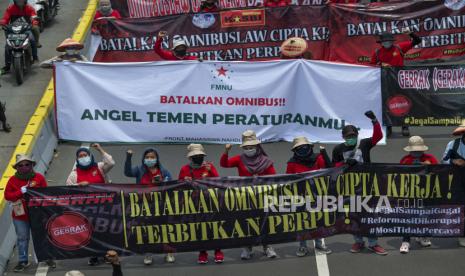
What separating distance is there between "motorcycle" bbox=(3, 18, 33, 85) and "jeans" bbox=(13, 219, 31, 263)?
6.19m

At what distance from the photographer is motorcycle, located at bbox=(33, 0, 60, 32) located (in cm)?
2142

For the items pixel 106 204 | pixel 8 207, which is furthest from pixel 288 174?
pixel 8 207

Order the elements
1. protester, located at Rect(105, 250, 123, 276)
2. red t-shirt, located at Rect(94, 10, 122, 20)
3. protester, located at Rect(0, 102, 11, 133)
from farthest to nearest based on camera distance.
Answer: red t-shirt, located at Rect(94, 10, 122, 20), protester, located at Rect(0, 102, 11, 133), protester, located at Rect(105, 250, 123, 276)

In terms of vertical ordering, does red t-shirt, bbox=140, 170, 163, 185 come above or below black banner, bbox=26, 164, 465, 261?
above

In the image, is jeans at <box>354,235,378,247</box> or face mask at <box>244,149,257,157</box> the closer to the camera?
face mask at <box>244,149,257,157</box>

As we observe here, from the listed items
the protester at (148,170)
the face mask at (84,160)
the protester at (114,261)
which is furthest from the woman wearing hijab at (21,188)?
the protester at (114,261)

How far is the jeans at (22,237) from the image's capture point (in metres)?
12.6

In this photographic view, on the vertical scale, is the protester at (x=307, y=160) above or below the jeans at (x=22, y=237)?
above

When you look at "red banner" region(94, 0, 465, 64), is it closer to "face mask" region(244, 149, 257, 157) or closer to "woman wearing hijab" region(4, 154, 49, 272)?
"face mask" region(244, 149, 257, 157)

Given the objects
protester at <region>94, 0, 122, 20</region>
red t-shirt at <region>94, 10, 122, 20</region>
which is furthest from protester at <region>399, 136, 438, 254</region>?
red t-shirt at <region>94, 10, 122, 20</region>

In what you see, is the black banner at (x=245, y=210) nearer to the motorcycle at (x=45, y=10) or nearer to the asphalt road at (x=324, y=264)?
the asphalt road at (x=324, y=264)

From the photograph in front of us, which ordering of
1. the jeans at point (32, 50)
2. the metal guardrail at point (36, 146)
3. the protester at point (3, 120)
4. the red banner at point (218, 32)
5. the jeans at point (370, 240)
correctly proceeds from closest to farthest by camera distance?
the jeans at point (370, 240) < the metal guardrail at point (36, 146) < the protester at point (3, 120) < the jeans at point (32, 50) < the red banner at point (218, 32)

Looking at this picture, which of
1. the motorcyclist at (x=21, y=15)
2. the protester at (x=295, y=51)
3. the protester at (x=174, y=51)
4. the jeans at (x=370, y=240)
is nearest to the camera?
the jeans at (x=370, y=240)

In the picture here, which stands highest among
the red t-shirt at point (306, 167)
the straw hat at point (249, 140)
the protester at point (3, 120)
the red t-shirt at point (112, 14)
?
the red t-shirt at point (112, 14)
